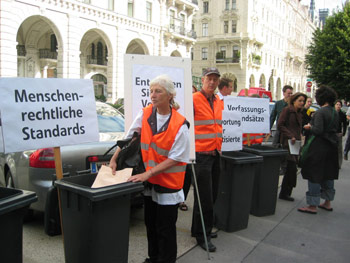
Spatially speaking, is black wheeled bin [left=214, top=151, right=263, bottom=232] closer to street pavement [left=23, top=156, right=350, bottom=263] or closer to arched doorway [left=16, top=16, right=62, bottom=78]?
street pavement [left=23, top=156, right=350, bottom=263]

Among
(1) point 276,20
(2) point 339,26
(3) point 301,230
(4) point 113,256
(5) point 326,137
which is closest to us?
(4) point 113,256

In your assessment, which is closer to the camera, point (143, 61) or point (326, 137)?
point (143, 61)

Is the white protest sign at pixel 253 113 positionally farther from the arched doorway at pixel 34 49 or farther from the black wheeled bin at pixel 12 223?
the arched doorway at pixel 34 49

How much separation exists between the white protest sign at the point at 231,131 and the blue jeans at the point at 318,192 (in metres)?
1.54

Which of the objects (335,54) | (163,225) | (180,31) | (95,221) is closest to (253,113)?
(163,225)

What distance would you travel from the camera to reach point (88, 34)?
108 feet

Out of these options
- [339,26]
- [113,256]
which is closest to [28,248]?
[113,256]

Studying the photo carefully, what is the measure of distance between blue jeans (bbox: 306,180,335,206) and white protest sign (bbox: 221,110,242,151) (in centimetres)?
154

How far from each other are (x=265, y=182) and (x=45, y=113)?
136 inches

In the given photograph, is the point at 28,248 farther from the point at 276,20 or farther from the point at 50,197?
the point at 276,20

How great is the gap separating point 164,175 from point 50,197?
1063mm

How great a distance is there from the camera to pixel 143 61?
376 cm

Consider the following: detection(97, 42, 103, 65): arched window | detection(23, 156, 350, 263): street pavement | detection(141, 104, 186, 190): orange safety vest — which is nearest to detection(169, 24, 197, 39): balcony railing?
detection(97, 42, 103, 65): arched window

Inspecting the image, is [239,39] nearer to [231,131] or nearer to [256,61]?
[256,61]
